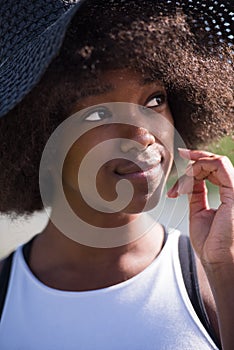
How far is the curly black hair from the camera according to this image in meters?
1.45

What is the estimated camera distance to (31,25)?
1565 millimetres

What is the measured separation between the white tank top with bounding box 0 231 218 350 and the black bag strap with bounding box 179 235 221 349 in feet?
0.04

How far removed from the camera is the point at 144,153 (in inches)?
59.4

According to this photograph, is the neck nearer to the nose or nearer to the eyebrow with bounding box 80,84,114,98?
the nose

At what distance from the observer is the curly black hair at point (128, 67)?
1449 mm

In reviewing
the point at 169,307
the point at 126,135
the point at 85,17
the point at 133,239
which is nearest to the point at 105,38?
the point at 85,17

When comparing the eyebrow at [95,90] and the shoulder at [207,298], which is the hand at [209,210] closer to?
the shoulder at [207,298]

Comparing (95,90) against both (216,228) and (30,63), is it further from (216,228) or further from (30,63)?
(216,228)

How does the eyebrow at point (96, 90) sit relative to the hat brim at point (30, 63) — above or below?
below

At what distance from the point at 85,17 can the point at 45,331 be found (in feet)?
2.44

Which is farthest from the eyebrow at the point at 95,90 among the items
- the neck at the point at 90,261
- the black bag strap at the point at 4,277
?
the black bag strap at the point at 4,277

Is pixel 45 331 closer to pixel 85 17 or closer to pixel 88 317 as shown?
pixel 88 317

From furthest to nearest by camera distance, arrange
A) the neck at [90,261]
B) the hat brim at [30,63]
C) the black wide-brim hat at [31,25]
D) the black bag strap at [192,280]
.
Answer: the neck at [90,261], the black bag strap at [192,280], the black wide-brim hat at [31,25], the hat brim at [30,63]

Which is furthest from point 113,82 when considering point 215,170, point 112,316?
point 112,316
